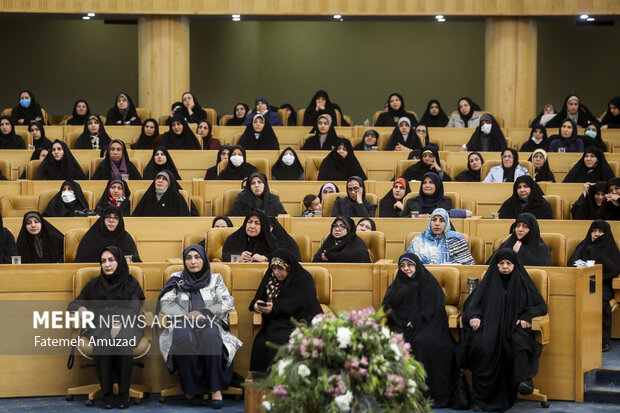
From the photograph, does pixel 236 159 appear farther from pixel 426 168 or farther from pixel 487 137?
pixel 487 137

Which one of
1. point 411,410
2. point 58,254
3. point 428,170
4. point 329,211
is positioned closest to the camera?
point 411,410

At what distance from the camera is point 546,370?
6938 millimetres

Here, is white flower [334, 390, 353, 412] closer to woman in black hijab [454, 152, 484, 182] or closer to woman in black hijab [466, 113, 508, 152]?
woman in black hijab [454, 152, 484, 182]

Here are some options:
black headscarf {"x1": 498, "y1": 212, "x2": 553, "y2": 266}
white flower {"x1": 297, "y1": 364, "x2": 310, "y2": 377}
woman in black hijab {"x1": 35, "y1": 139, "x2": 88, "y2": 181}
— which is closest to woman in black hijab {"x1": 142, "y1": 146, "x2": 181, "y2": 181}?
woman in black hijab {"x1": 35, "y1": 139, "x2": 88, "y2": 181}

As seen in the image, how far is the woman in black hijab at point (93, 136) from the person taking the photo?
11695 millimetres

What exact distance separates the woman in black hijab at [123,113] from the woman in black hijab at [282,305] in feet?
20.6

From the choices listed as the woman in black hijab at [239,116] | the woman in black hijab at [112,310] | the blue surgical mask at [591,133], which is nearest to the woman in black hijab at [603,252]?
the woman in black hijab at [112,310]

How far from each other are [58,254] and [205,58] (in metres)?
9.83

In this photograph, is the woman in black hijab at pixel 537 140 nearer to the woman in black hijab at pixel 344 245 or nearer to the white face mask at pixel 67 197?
the woman in black hijab at pixel 344 245

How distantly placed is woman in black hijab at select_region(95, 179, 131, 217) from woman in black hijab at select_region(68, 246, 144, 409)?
226cm

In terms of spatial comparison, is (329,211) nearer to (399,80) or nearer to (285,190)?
(285,190)

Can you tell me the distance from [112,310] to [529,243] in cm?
299

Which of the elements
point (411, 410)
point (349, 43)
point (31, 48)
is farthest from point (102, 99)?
point (411, 410)

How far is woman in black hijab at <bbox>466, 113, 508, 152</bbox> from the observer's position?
11797 millimetres
